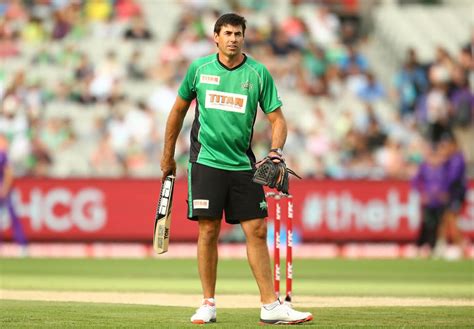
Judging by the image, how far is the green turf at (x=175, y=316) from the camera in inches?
397

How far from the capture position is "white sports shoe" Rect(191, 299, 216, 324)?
33.6 feet

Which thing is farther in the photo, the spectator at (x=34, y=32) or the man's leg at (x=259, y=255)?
the spectator at (x=34, y=32)

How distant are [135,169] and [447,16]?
34.1ft

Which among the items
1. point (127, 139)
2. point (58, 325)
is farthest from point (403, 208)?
point (58, 325)

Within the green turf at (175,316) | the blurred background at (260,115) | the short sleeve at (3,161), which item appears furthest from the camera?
the blurred background at (260,115)

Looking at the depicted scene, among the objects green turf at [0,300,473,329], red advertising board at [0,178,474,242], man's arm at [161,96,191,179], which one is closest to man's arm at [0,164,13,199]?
red advertising board at [0,178,474,242]

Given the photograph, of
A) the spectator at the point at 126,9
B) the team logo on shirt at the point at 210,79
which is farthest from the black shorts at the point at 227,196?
the spectator at the point at 126,9

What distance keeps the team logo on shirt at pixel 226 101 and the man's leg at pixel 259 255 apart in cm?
93

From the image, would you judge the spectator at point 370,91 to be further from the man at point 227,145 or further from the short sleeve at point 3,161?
the man at point 227,145

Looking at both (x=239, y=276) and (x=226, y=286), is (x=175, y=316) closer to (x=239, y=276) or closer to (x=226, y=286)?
(x=226, y=286)

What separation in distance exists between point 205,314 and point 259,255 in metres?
0.65

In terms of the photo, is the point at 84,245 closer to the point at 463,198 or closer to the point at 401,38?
the point at 463,198

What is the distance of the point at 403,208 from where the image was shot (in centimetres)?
2495

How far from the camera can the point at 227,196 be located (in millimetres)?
10484
